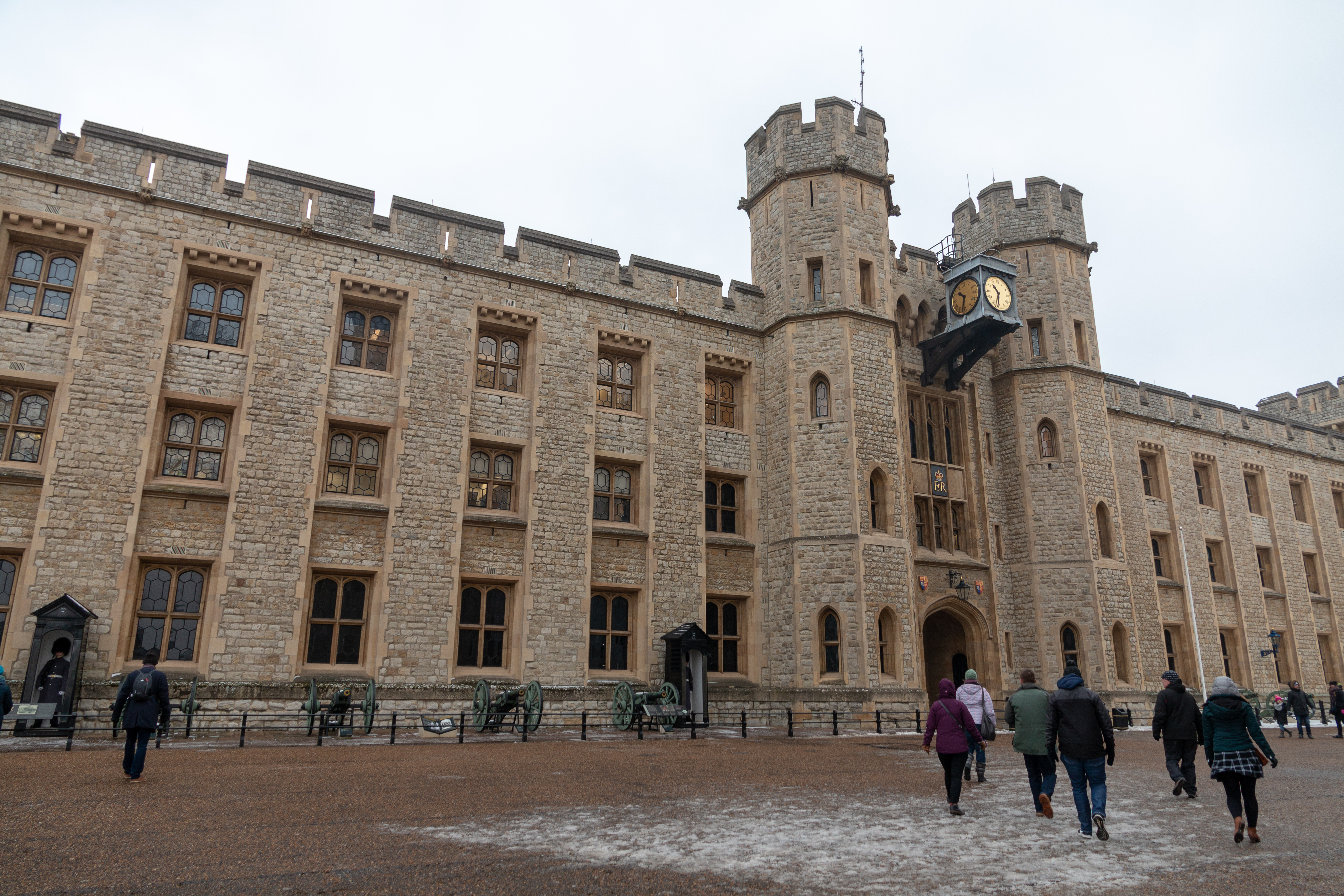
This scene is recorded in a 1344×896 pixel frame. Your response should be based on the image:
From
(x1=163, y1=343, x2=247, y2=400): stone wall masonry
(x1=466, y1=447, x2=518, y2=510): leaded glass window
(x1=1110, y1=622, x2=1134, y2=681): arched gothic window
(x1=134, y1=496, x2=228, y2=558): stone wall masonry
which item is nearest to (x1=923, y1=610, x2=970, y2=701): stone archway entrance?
(x1=1110, y1=622, x2=1134, y2=681): arched gothic window

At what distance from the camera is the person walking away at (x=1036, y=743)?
25.1 feet

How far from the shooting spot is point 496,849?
19.3 feet

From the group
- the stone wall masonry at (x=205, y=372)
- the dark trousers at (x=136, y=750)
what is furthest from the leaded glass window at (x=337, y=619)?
the dark trousers at (x=136, y=750)

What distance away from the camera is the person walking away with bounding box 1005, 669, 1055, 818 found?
7664 millimetres

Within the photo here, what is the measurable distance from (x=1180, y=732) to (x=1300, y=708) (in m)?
12.6

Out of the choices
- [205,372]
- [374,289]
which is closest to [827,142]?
[374,289]

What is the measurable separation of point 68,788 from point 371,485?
943 centimetres

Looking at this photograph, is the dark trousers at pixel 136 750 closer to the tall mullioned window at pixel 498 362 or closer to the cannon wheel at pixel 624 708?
the cannon wheel at pixel 624 708

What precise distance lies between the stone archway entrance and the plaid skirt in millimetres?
15656

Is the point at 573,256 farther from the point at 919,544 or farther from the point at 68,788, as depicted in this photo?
the point at 68,788

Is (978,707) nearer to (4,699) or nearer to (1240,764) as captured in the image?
(1240,764)

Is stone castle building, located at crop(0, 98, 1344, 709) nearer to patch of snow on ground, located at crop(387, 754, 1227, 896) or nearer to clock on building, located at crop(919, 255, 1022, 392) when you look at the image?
clock on building, located at crop(919, 255, 1022, 392)

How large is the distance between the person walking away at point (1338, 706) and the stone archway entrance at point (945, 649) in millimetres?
7762

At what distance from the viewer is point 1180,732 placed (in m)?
9.25
